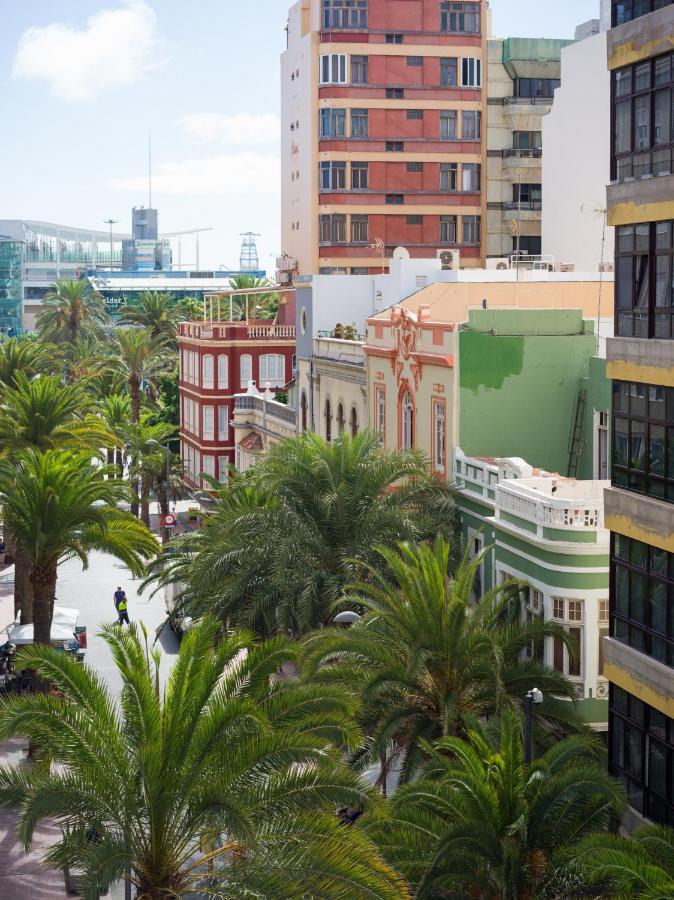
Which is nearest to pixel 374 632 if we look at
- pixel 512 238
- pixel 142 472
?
pixel 142 472

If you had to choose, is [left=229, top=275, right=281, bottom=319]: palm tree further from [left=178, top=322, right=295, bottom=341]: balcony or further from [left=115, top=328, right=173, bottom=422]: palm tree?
[left=178, top=322, right=295, bottom=341]: balcony

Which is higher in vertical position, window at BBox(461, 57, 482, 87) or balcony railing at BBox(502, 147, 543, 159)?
window at BBox(461, 57, 482, 87)

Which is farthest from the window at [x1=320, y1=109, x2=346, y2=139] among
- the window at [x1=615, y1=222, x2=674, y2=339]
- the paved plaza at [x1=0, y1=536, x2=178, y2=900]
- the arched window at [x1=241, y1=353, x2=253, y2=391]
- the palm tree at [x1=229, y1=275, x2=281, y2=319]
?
the window at [x1=615, y1=222, x2=674, y2=339]

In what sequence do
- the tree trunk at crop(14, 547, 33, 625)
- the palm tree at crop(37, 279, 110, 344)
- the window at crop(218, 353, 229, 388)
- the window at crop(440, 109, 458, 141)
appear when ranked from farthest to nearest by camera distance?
1. the palm tree at crop(37, 279, 110, 344)
2. the window at crop(218, 353, 229, 388)
3. the window at crop(440, 109, 458, 141)
4. the tree trunk at crop(14, 547, 33, 625)

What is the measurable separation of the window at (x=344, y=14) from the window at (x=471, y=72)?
521cm

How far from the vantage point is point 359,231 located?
251 feet

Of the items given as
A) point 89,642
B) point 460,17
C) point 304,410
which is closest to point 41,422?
point 89,642

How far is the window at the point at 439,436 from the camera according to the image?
36.8 meters

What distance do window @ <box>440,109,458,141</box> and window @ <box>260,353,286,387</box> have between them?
13.3 meters

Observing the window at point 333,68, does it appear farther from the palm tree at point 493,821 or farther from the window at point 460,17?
the palm tree at point 493,821

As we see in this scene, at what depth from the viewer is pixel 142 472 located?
241 feet

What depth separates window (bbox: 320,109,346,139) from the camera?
75.5 metres

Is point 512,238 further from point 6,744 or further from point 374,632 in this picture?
point 374,632

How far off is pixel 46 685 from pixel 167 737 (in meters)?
17.4
